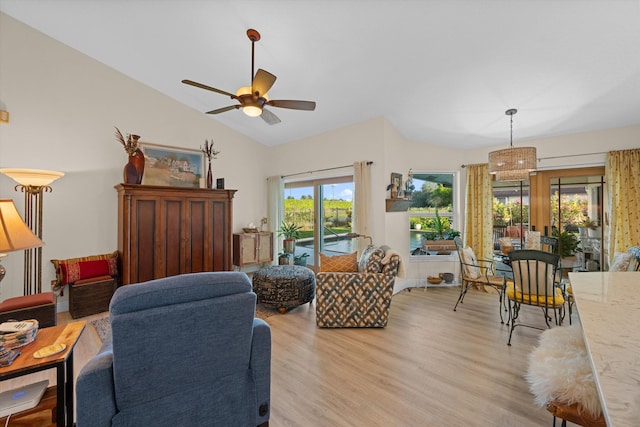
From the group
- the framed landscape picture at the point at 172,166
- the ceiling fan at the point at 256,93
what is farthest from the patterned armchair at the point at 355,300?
the framed landscape picture at the point at 172,166

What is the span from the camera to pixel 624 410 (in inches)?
22.7

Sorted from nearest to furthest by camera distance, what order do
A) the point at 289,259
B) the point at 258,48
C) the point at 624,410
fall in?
the point at 624,410 < the point at 258,48 < the point at 289,259

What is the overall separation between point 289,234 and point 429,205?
2809mm

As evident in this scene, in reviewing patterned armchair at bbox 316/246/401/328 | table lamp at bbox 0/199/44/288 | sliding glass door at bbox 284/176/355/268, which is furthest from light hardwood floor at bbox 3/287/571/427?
sliding glass door at bbox 284/176/355/268

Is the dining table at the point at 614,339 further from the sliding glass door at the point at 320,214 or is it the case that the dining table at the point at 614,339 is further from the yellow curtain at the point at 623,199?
the sliding glass door at the point at 320,214

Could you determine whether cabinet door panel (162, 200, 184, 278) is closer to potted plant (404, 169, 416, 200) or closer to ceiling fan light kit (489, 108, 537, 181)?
potted plant (404, 169, 416, 200)

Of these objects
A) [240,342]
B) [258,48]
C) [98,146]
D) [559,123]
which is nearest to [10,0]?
[98,146]

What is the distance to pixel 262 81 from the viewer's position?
2.40m

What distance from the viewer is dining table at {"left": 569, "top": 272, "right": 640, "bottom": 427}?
1.95ft

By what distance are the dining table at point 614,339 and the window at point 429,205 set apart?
330cm

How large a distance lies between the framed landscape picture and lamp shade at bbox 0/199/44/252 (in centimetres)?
291

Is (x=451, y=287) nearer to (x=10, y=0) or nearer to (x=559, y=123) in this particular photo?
(x=559, y=123)

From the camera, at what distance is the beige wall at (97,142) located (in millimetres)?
3346

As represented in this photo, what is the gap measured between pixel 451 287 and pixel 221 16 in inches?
199
